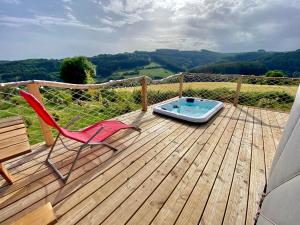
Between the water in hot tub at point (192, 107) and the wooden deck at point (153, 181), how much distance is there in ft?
5.84

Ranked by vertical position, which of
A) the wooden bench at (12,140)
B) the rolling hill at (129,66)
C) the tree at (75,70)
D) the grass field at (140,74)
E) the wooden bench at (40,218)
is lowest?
the grass field at (140,74)

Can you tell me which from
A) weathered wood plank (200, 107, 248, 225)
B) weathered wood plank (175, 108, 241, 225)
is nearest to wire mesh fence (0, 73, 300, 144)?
weathered wood plank (175, 108, 241, 225)

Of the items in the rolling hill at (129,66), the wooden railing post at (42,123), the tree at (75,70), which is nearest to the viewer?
the wooden railing post at (42,123)

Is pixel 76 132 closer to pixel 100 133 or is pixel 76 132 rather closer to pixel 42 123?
pixel 100 133

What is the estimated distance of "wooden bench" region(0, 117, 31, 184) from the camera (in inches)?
50.7

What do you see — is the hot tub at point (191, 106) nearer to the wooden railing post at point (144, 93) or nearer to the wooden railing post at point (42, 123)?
the wooden railing post at point (144, 93)

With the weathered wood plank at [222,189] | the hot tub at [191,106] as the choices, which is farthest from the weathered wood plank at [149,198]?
the hot tub at [191,106]

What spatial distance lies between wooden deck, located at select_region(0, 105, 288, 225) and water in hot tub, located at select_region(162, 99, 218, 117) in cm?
178

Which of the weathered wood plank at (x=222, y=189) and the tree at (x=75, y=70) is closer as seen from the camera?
the weathered wood plank at (x=222, y=189)

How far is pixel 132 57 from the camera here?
69438 mm

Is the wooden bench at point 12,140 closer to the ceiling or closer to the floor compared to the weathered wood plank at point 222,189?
closer to the ceiling

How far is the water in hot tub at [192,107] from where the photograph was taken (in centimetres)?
477

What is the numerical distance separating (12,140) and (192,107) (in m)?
4.45

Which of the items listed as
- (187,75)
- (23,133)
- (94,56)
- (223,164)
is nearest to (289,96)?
(187,75)
